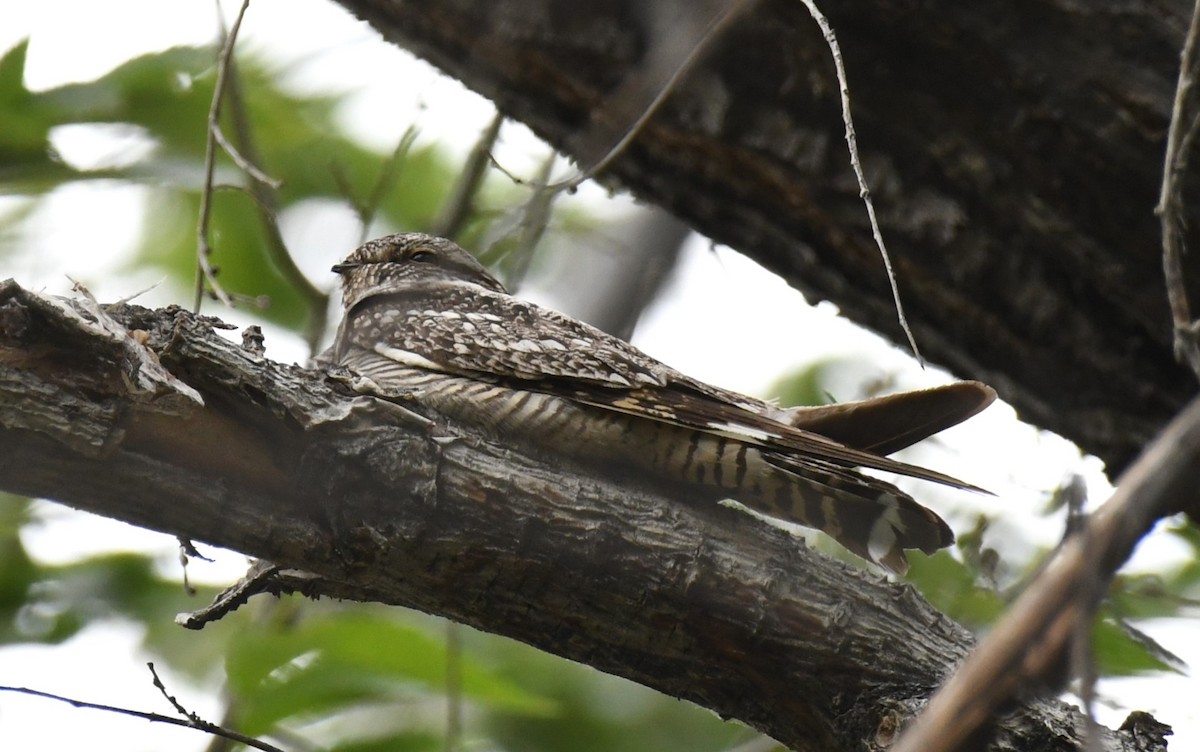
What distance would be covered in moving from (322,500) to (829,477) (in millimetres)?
1192

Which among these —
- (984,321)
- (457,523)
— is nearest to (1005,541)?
(984,321)

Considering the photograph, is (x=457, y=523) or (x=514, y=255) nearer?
(x=457, y=523)

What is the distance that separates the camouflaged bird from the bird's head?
84 cm

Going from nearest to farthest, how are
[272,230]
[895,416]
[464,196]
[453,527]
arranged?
[453,527], [895,416], [272,230], [464,196]

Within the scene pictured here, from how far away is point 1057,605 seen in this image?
2.59ft

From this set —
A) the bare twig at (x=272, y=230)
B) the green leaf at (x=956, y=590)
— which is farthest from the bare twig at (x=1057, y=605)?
the bare twig at (x=272, y=230)

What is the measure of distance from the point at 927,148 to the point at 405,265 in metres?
1.94

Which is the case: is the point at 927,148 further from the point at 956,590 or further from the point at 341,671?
the point at 341,671

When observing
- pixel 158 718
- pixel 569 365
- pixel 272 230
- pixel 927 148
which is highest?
pixel 927 148

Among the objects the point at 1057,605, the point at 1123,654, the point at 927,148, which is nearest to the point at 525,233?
the point at 927,148

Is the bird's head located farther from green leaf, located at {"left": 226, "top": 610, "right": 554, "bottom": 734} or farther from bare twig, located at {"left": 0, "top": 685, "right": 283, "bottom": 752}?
bare twig, located at {"left": 0, "top": 685, "right": 283, "bottom": 752}

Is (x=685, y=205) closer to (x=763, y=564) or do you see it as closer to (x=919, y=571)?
(x=763, y=564)

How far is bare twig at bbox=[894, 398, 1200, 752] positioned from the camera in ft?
2.57

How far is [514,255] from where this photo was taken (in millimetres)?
4812
